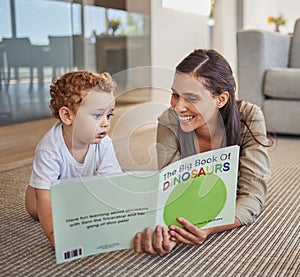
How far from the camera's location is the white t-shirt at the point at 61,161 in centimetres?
92

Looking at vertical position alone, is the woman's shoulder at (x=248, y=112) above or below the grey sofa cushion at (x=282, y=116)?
above

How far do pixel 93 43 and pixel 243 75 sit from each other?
0.81 m

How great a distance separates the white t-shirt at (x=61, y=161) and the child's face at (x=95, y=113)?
0.27 feet

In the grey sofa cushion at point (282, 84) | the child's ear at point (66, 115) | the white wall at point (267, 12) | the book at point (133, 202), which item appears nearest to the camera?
the book at point (133, 202)

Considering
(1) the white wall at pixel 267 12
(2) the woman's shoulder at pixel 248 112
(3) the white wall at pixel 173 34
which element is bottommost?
(2) the woman's shoulder at pixel 248 112

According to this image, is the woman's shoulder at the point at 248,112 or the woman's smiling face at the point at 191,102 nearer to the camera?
the woman's smiling face at the point at 191,102

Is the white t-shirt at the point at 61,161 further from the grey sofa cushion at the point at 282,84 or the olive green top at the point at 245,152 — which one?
the grey sofa cushion at the point at 282,84

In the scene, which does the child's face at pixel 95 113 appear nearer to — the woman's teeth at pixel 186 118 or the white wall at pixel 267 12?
the woman's teeth at pixel 186 118

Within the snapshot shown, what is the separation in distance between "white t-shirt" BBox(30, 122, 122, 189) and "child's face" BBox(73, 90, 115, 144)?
81 mm

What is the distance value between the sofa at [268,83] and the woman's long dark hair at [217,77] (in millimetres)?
1305

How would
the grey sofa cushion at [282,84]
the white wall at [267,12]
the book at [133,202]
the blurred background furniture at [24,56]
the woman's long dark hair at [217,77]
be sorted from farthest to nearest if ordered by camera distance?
the white wall at [267,12] < the grey sofa cushion at [282,84] < the blurred background furniture at [24,56] < the woman's long dark hair at [217,77] < the book at [133,202]

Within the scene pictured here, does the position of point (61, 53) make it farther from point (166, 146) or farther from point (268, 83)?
point (166, 146)

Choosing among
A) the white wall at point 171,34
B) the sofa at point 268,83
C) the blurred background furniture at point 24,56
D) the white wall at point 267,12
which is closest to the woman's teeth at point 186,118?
the blurred background furniture at point 24,56

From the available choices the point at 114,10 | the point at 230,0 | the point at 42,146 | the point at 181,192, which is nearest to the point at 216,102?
the point at 181,192
